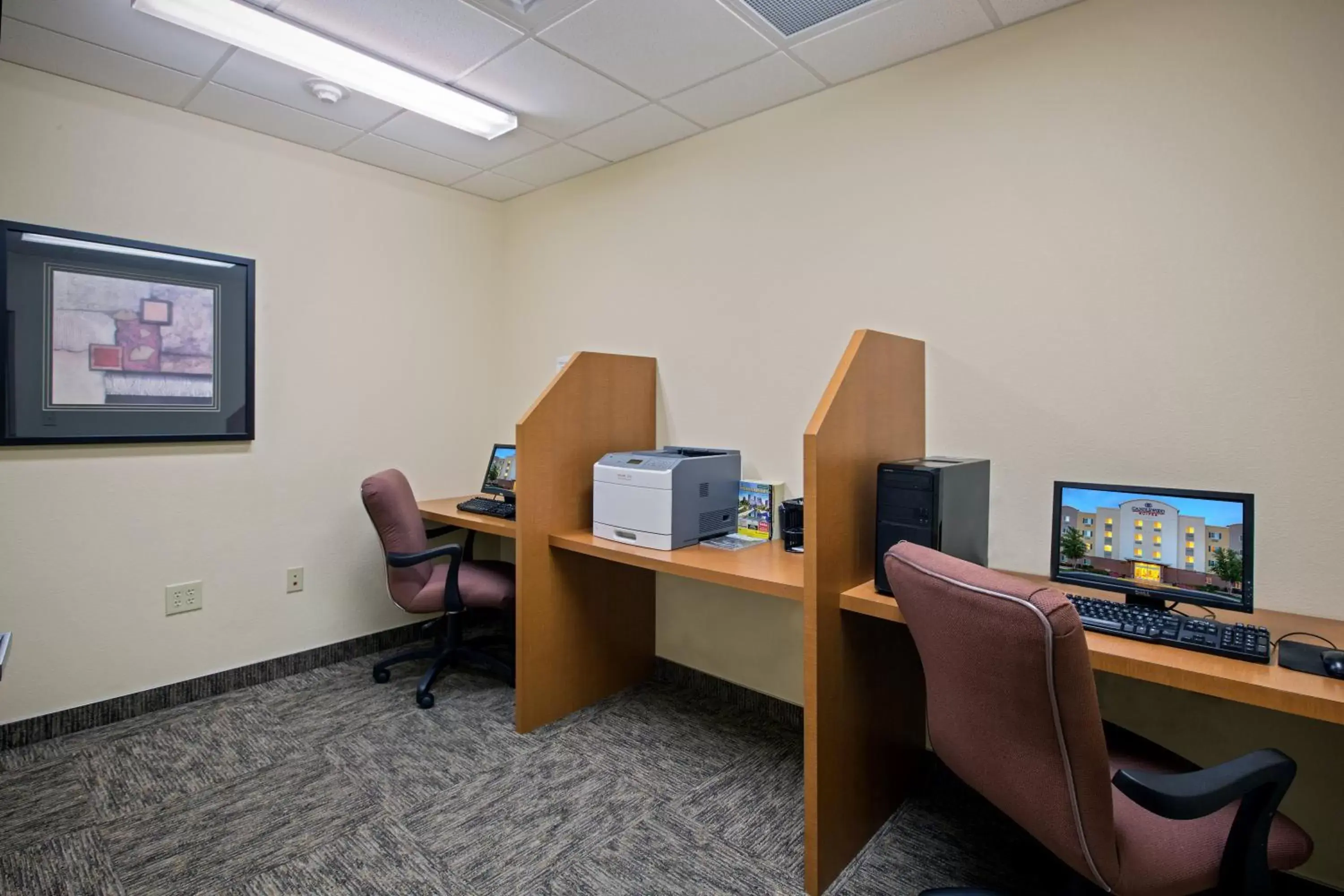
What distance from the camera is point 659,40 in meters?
2.02

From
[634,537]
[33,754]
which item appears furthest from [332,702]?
[634,537]

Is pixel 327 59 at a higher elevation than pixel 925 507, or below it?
higher

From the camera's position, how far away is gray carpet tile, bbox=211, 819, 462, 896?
1.64 meters

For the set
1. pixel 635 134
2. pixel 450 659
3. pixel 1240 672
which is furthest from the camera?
pixel 450 659

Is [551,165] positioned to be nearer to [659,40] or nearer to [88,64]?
[659,40]

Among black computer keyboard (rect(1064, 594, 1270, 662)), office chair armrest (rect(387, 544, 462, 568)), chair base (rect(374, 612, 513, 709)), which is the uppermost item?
black computer keyboard (rect(1064, 594, 1270, 662))

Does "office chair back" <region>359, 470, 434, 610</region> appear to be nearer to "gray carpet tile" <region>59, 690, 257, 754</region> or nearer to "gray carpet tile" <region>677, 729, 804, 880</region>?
"gray carpet tile" <region>59, 690, 257, 754</region>

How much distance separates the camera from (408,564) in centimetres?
260

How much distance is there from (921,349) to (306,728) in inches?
101

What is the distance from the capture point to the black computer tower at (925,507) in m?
1.64

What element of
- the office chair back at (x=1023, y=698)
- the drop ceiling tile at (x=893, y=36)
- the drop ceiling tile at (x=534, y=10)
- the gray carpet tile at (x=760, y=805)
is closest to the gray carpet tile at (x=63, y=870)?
the gray carpet tile at (x=760, y=805)

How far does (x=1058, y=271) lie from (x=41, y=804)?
11.1 ft

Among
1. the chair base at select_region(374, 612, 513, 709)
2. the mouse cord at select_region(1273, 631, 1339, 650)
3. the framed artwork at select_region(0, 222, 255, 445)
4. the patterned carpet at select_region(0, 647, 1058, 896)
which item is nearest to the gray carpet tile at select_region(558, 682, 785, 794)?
the patterned carpet at select_region(0, 647, 1058, 896)

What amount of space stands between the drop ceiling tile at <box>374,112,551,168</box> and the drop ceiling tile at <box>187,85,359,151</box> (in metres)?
0.20
